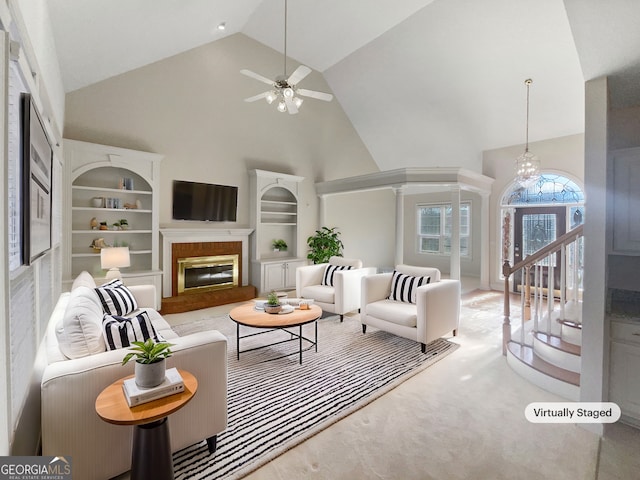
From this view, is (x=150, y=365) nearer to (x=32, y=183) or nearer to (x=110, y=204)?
(x=32, y=183)

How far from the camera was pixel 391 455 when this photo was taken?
6.33ft

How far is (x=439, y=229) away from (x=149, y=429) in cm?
872

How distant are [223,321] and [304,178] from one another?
3709 mm

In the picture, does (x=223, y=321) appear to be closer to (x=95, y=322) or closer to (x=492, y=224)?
(x=95, y=322)

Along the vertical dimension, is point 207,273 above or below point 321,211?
below

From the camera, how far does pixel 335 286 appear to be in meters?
4.54

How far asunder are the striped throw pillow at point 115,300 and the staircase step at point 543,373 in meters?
3.76

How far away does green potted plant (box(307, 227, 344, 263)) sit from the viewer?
694 centimetres

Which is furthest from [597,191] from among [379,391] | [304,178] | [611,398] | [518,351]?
[304,178]

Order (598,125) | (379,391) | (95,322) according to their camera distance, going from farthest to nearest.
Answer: (379,391) → (598,125) → (95,322)

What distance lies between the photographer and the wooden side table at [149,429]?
1.43 metres

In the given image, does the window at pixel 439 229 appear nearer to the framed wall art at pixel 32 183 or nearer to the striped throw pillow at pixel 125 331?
the striped throw pillow at pixel 125 331

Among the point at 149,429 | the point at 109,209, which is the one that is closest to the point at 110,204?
the point at 109,209

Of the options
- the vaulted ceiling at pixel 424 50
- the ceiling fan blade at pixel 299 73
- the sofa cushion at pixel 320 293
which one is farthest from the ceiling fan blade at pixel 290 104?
the sofa cushion at pixel 320 293
